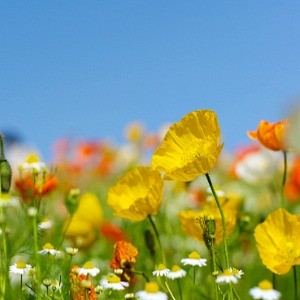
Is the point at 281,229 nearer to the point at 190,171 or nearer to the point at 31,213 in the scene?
the point at 190,171

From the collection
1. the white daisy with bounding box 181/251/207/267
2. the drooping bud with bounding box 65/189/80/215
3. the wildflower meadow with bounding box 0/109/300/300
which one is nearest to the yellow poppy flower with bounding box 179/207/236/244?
the wildflower meadow with bounding box 0/109/300/300

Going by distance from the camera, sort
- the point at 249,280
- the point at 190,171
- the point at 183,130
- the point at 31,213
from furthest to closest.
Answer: the point at 249,280 → the point at 183,130 → the point at 190,171 → the point at 31,213

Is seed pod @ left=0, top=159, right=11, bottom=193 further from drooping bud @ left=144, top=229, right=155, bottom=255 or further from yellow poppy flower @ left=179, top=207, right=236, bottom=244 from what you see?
drooping bud @ left=144, top=229, right=155, bottom=255

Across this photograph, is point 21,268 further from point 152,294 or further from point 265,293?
point 265,293

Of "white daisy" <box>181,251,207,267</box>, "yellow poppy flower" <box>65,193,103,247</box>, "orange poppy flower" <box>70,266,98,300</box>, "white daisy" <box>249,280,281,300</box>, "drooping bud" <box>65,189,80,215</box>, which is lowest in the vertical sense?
"white daisy" <box>249,280,281,300</box>

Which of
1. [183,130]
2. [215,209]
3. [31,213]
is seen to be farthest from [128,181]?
[31,213]

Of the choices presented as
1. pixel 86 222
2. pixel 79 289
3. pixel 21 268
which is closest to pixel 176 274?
pixel 79 289

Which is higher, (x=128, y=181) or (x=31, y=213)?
(x=128, y=181)

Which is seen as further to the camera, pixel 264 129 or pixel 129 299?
pixel 264 129
